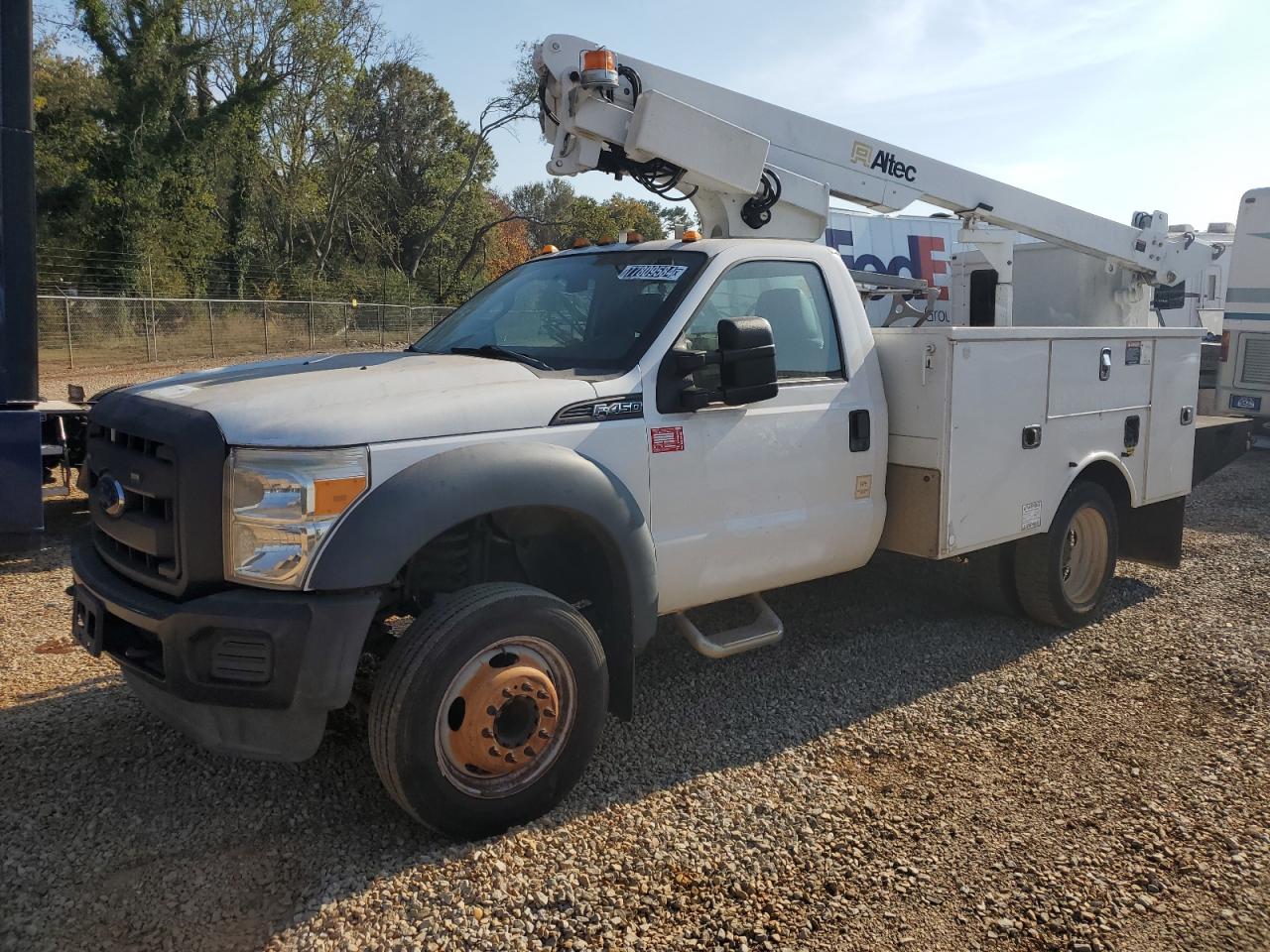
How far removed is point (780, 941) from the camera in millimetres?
2998

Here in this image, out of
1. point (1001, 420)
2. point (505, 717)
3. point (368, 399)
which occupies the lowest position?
point (505, 717)

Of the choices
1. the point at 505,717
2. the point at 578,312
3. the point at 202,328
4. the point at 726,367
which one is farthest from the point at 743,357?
the point at 202,328

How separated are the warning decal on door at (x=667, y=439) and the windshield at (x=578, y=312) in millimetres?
283

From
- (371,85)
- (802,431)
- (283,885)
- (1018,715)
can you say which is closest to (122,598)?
(283,885)

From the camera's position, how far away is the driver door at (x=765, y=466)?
411 centimetres

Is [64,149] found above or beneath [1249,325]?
above

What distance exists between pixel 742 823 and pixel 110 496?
252 cm

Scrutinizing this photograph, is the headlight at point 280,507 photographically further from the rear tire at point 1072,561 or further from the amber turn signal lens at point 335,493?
the rear tire at point 1072,561

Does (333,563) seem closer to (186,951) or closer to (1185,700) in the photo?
(186,951)

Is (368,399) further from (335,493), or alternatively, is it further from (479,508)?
(479,508)

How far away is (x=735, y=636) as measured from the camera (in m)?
4.57

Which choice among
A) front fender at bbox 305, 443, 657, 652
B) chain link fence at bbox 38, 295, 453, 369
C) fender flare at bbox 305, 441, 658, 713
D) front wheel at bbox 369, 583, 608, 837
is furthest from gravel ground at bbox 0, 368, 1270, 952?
chain link fence at bbox 38, 295, 453, 369

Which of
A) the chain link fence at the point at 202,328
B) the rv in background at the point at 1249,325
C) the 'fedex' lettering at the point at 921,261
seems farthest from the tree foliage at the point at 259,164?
the rv in background at the point at 1249,325

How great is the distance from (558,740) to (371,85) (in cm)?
4003
